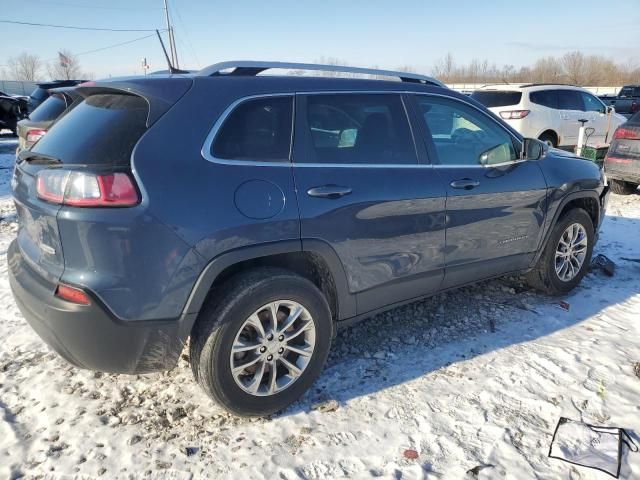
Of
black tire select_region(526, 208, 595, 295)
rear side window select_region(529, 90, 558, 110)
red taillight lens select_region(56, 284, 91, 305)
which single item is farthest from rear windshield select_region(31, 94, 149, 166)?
rear side window select_region(529, 90, 558, 110)

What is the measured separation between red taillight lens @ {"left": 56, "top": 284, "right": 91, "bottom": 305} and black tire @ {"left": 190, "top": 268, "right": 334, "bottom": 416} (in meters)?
0.56

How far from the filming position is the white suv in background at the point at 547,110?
1079cm

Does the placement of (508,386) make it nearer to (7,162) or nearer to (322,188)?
(322,188)

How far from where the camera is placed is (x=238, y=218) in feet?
8.01

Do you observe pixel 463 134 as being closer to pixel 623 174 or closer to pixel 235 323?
pixel 235 323

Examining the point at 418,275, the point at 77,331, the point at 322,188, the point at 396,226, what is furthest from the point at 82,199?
the point at 418,275

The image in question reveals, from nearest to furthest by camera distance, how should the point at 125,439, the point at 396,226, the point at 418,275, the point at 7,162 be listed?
1. the point at 125,439
2. the point at 396,226
3. the point at 418,275
4. the point at 7,162

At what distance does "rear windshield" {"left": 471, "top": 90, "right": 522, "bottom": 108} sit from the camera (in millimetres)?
10945

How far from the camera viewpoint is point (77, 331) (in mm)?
2309

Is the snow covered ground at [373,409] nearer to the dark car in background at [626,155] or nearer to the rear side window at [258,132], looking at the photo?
the rear side window at [258,132]

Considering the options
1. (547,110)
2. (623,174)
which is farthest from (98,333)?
(547,110)

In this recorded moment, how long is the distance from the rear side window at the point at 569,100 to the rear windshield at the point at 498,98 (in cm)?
126

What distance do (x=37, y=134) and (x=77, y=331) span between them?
557cm

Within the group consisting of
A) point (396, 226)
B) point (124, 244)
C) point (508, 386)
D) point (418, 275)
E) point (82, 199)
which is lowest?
point (508, 386)
